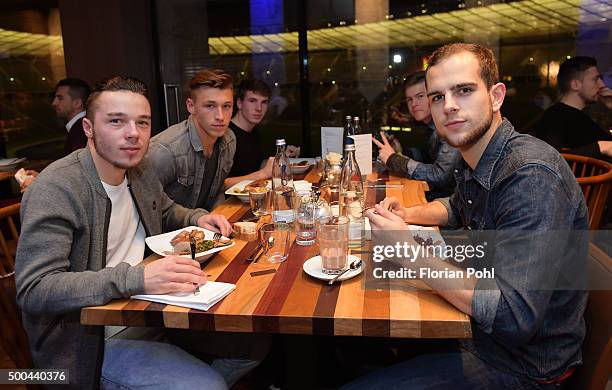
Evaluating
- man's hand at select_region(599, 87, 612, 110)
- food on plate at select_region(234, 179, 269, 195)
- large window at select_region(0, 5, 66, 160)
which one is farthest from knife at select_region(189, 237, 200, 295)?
large window at select_region(0, 5, 66, 160)

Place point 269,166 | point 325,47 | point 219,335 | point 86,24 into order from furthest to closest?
point 325,47
point 86,24
point 269,166
point 219,335

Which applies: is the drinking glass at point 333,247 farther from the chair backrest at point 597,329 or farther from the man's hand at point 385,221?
the chair backrest at point 597,329

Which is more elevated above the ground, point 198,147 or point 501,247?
point 198,147

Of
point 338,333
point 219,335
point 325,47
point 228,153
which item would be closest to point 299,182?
point 228,153

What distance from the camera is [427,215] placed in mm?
2045

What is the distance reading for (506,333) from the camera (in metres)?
1.27

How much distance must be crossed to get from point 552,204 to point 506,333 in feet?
1.13

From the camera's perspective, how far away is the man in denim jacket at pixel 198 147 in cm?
276

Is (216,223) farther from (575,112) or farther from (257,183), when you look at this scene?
(575,112)

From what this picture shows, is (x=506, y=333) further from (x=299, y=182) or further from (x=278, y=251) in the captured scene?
(x=299, y=182)

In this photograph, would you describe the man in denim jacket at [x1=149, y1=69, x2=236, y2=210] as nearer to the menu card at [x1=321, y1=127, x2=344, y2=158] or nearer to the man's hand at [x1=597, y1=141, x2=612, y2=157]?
the menu card at [x1=321, y1=127, x2=344, y2=158]

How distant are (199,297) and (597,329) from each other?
109 centimetres

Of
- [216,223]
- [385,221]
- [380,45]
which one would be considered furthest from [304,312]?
[380,45]

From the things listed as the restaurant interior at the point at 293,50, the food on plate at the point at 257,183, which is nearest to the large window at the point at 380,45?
the restaurant interior at the point at 293,50
